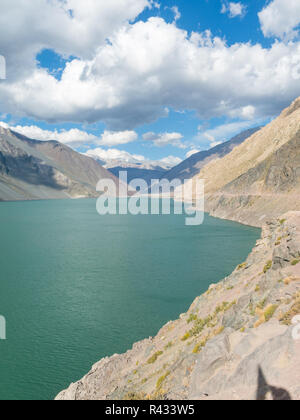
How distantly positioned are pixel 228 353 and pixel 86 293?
1495 inches

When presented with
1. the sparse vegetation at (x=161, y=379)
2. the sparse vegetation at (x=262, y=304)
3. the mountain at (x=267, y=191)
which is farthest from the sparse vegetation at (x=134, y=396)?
the mountain at (x=267, y=191)

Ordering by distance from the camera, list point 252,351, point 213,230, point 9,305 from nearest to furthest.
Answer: point 252,351 < point 9,305 < point 213,230

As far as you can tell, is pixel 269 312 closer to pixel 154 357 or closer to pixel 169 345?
pixel 169 345

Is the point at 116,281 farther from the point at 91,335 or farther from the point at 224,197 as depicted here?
the point at 224,197

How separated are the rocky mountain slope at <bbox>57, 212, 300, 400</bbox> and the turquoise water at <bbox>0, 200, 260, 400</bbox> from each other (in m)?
6.30

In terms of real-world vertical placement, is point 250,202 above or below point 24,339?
above

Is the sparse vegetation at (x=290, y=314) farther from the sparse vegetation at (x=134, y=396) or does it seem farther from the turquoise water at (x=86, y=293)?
the turquoise water at (x=86, y=293)

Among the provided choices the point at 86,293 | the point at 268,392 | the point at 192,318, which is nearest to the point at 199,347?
the point at 268,392

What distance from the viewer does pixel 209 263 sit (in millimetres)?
70438

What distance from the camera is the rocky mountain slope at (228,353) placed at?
1366 cm

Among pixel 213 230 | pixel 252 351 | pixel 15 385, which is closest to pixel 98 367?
pixel 15 385

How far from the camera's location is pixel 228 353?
1675 centimetres

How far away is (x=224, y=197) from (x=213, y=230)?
66852mm
